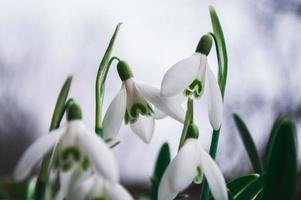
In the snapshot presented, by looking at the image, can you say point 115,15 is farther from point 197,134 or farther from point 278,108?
point 197,134

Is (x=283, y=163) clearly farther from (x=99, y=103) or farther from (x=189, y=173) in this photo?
(x=99, y=103)

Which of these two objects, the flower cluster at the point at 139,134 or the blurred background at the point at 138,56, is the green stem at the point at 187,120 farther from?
the blurred background at the point at 138,56

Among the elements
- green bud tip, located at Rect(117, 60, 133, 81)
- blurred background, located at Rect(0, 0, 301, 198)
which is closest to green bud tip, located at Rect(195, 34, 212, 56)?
green bud tip, located at Rect(117, 60, 133, 81)

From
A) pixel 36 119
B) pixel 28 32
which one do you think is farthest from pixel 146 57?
pixel 28 32

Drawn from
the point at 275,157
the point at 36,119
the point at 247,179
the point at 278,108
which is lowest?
the point at 36,119

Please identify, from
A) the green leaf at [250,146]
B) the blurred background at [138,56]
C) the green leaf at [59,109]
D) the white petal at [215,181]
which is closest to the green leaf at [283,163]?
the white petal at [215,181]

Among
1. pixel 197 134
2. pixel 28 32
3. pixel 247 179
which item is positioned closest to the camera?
pixel 197 134
